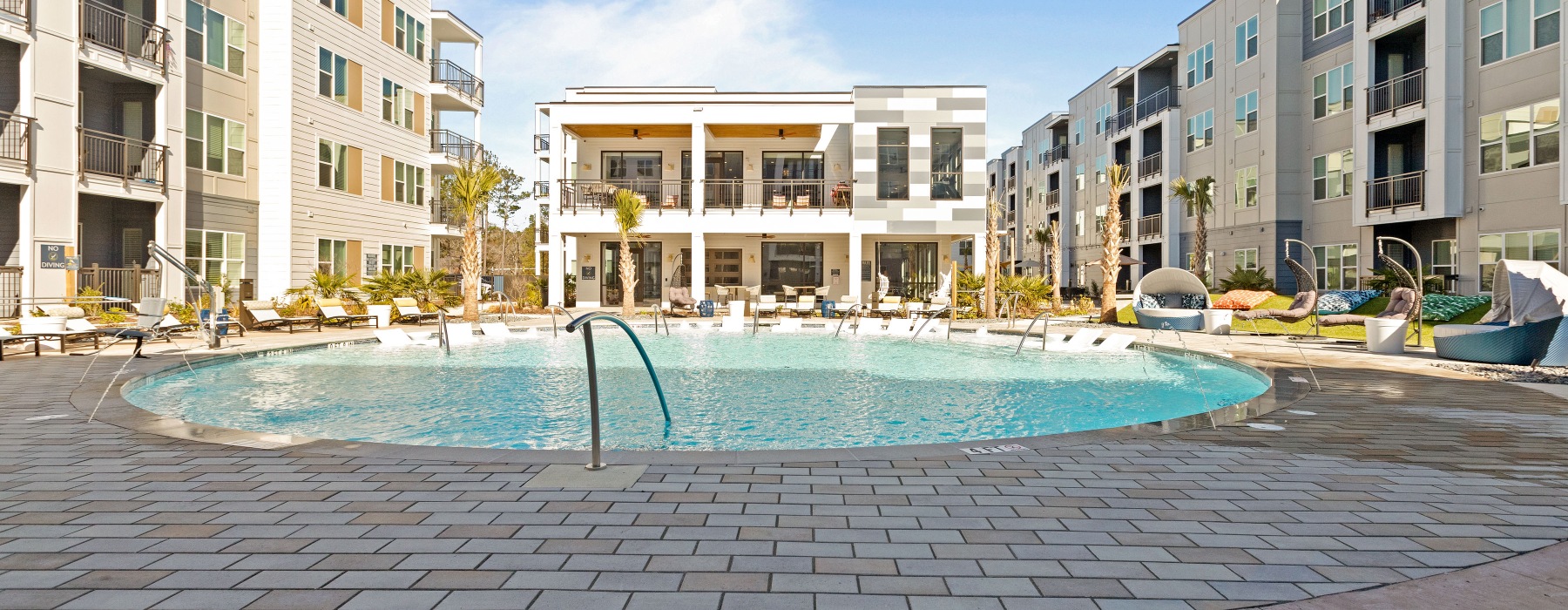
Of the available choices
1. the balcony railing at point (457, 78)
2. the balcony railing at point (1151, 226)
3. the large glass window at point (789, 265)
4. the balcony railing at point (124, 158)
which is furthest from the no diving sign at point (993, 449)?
the balcony railing at point (1151, 226)

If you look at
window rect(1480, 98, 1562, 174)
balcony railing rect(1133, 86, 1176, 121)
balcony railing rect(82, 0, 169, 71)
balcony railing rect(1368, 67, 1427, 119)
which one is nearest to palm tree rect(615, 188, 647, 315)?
balcony railing rect(82, 0, 169, 71)

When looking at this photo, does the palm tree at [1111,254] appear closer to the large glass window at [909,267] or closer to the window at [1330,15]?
the large glass window at [909,267]

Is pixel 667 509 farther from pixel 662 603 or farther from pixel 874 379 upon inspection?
pixel 874 379

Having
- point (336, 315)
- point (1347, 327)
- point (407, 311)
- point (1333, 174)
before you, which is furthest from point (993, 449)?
point (1333, 174)

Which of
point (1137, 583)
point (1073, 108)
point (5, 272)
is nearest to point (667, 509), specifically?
point (1137, 583)

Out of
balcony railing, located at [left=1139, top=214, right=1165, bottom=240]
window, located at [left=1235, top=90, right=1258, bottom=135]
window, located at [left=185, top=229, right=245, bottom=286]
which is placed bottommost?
window, located at [left=185, top=229, right=245, bottom=286]

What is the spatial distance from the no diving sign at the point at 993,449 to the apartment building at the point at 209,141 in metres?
18.8

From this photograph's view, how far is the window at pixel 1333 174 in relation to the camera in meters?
26.1

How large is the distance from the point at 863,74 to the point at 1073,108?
2002 cm

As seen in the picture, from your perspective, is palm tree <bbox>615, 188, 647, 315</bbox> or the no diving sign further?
palm tree <bbox>615, 188, 647, 315</bbox>

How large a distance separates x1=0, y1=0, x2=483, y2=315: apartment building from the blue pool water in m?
7.81

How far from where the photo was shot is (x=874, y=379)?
10.9m

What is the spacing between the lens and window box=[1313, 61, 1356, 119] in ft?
85.5

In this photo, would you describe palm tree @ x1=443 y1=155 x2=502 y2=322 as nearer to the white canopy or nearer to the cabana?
the cabana
